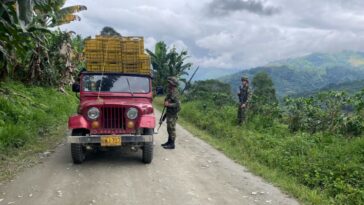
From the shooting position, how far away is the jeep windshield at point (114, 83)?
9.51 m

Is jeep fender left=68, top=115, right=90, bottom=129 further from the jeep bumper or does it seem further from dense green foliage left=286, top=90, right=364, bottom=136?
dense green foliage left=286, top=90, right=364, bottom=136

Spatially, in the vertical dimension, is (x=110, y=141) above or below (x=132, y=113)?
below

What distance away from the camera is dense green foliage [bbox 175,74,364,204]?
7535mm

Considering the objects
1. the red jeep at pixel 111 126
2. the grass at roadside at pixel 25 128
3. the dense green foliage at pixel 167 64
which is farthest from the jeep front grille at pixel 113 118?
the dense green foliage at pixel 167 64

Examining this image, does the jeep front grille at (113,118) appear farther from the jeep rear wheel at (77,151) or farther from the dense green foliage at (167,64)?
the dense green foliage at (167,64)

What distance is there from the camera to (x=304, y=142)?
969 cm

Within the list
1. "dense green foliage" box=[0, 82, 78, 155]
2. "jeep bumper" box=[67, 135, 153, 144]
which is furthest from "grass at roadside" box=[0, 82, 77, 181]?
"jeep bumper" box=[67, 135, 153, 144]

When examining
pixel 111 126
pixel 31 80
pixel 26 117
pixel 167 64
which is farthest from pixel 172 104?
pixel 167 64

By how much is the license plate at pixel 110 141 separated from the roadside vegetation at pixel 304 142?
2832mm

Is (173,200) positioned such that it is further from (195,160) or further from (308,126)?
(308,126)

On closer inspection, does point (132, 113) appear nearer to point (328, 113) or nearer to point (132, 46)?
point (132, 46)

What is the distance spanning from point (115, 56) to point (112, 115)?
8.88 ft

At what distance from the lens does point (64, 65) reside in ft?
71.7

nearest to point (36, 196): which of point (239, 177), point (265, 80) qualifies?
point (239, 177)
